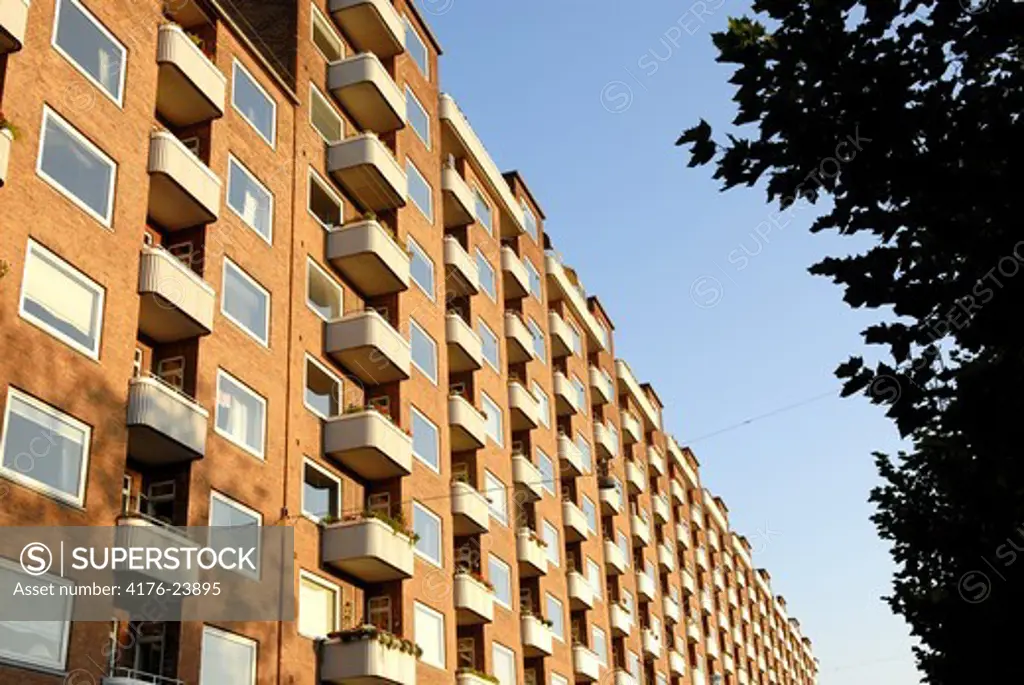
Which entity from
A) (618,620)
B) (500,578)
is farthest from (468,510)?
(618,620)

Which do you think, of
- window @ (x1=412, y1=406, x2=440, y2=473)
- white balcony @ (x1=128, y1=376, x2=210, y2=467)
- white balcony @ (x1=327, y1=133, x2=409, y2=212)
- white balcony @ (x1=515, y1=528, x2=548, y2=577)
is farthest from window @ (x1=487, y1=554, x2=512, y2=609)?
white balcony @ (x1=128, y1=376, x2=210, y2=467)

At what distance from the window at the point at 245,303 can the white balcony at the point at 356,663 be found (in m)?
7.44

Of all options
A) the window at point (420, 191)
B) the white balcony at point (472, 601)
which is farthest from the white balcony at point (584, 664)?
the window at point (420, 191)

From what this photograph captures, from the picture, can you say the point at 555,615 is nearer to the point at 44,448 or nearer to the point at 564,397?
the point at 564,397

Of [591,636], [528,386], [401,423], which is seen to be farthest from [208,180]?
[591,636]

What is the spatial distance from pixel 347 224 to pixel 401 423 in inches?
230

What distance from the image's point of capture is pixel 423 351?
116 feet

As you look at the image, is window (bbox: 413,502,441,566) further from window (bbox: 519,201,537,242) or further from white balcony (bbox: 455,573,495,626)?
window (bbox: 519,201,537,242)

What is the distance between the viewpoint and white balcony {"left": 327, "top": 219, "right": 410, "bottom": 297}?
3162cm

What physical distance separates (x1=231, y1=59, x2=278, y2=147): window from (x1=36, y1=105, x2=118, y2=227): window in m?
6.38

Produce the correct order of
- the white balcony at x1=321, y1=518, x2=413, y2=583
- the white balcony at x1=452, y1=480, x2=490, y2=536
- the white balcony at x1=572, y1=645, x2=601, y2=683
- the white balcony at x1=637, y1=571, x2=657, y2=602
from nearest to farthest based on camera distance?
the white balcony at x1=321, y1=518, x2=413, y2=583
the white balcony at x1=452, y1=480, x2=490, y2=536
the white balcony at x1=572, y1=645, x2=601, y2=683
the white balcony at x1=637, y1=571, x2=657, y2=602

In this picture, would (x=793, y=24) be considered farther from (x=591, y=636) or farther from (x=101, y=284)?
(x=591, y=636)

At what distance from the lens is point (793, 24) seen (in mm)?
10383

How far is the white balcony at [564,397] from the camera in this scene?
49.7 meters
